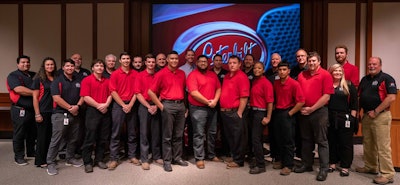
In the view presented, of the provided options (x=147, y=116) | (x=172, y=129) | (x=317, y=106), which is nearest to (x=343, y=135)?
(x=317, y=106)

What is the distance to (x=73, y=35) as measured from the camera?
632 cm

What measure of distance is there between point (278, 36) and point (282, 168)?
9.45 feet

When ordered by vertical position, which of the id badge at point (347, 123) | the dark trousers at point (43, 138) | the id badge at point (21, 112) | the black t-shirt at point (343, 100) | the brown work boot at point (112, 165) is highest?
the black t-shirt at point (343, 100)

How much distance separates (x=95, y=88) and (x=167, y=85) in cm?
94

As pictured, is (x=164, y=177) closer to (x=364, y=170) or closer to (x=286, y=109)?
(x=286, y=109)

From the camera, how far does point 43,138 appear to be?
14.6 feet

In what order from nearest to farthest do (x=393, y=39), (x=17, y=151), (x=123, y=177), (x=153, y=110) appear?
(x=123, y=177), (x=153, y=110), (x=17, y=151), (x=393, y=39)

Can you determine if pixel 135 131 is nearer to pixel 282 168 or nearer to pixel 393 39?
pixel 282 168

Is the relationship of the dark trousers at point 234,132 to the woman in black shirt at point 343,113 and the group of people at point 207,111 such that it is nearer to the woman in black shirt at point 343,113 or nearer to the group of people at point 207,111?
the group of people at point 207,111

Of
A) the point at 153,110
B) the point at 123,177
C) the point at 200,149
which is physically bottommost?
the point at 123,177

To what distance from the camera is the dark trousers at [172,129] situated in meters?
4.35

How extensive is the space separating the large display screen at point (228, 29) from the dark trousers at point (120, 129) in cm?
216

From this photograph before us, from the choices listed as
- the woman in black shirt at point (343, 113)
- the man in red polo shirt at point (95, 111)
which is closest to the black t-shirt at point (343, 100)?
the woman in black shirt at point (343, 113)

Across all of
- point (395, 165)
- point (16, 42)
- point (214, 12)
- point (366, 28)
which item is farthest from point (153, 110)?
point (366, 28)
